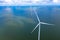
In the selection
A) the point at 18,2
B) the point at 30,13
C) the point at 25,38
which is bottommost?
the point at 25,38

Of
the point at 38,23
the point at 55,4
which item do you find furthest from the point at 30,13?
the point at 55,4

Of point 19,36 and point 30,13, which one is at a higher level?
point 30,13

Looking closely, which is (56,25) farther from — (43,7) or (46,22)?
(43,7)

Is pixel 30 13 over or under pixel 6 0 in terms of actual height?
under

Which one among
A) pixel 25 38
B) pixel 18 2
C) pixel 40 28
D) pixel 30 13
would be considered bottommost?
pixel 25 38

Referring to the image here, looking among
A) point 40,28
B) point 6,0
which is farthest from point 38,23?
point 6,0

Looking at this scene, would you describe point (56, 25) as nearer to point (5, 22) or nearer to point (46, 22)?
point (46, 22)
